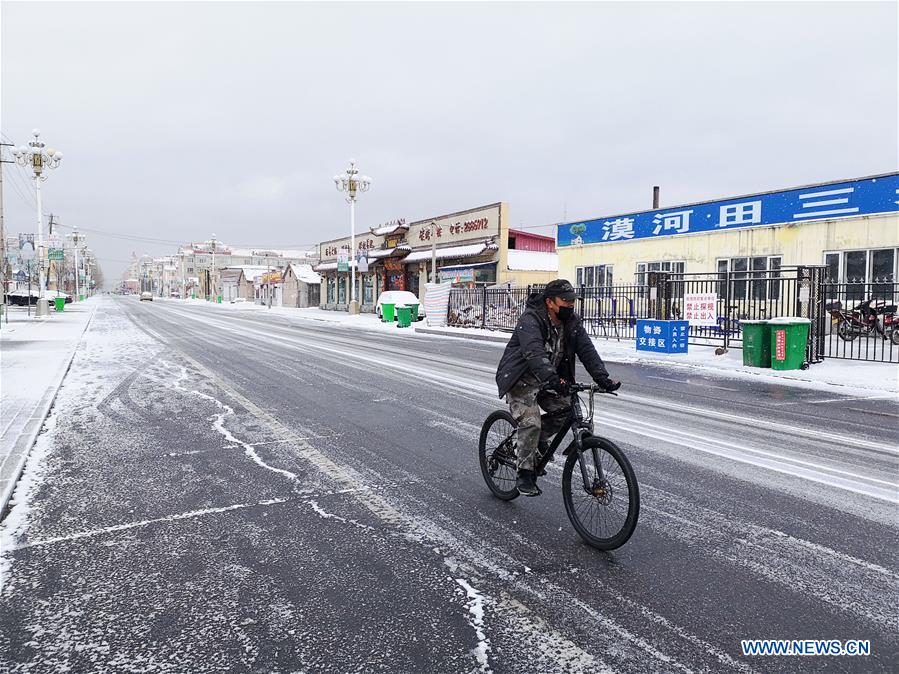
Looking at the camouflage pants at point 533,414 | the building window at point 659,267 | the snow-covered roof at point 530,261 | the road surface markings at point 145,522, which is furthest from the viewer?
A: the snow-covered roof at point 530,261

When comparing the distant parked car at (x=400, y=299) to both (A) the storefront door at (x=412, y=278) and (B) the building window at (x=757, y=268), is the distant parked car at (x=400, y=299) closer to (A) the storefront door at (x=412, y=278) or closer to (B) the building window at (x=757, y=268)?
(A) the storefront door at (x=412, y=278)

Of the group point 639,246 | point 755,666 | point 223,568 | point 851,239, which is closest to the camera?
point 755,666

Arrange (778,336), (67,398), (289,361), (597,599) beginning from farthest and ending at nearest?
(289,361) < (778,336) < (67,398) < (597,599)

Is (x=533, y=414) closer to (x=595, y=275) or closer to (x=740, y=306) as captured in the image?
(x=740, y=306)

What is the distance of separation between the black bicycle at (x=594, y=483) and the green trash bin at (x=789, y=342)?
1075 cm

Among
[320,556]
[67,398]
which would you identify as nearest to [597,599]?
[320,556]

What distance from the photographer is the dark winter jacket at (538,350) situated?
4168 millimetres

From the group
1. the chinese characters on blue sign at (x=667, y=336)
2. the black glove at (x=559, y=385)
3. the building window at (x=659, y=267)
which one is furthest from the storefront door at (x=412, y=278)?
the black glove at (x=559, y=385)

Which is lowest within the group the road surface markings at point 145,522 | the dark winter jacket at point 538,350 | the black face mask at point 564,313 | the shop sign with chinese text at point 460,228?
the road surface markings at point 145,522

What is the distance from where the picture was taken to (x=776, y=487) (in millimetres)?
5016

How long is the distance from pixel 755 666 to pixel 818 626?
1.75 ft

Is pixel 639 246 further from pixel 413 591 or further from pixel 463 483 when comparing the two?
pixel 413 591

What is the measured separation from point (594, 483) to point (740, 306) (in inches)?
840

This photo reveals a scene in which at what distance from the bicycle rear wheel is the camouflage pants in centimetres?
16
